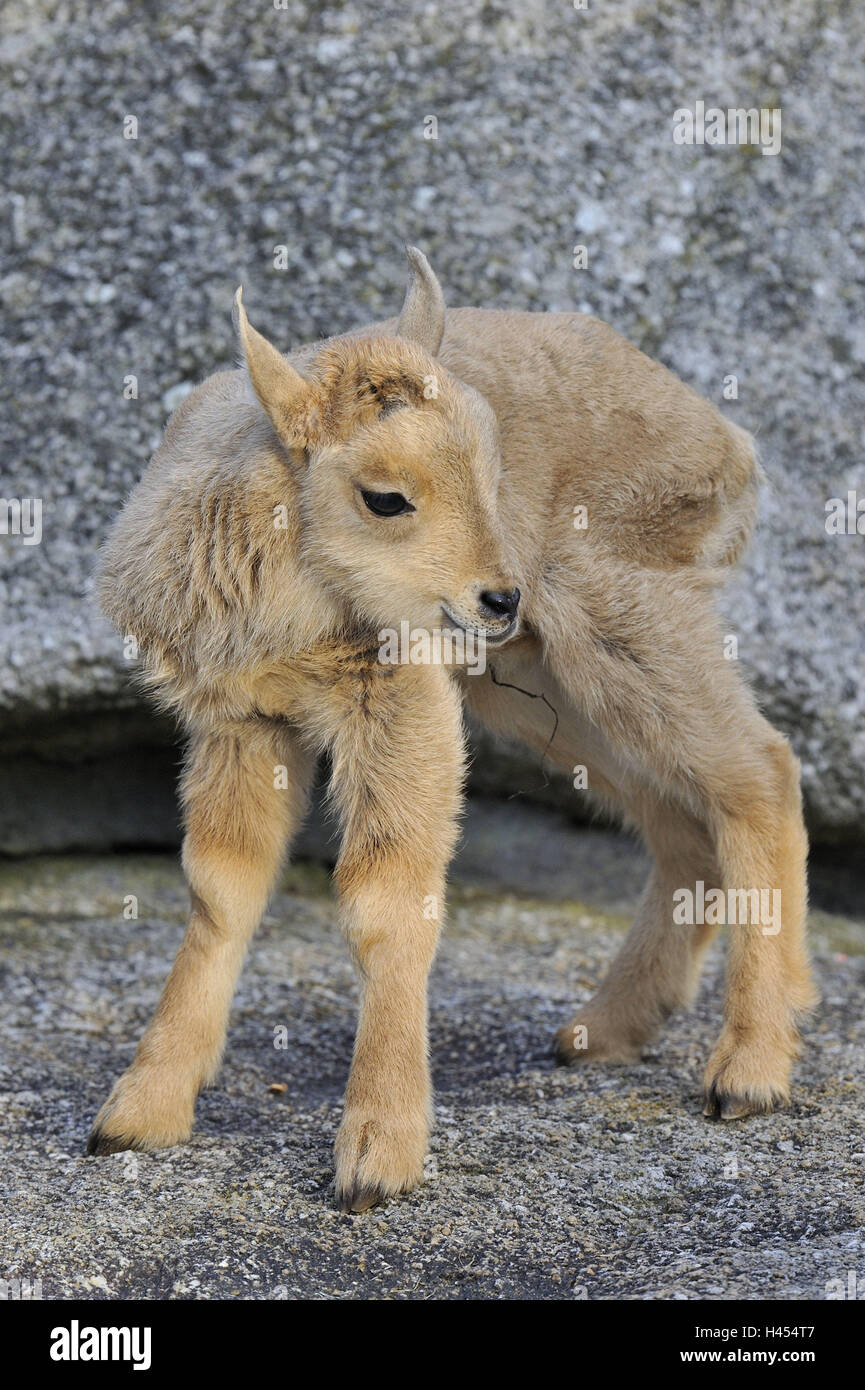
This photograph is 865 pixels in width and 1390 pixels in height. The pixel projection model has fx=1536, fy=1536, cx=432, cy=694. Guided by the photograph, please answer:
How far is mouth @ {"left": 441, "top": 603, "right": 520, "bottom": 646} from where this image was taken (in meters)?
5.34

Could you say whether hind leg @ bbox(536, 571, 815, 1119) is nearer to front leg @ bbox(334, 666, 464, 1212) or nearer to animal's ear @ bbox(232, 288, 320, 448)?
front leg @ bbox(334, 666, 464, 1212)

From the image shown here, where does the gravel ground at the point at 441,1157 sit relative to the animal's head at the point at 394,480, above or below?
below

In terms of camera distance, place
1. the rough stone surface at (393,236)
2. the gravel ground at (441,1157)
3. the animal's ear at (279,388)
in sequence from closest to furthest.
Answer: the gravel ground at (441,1157), the animal's ear at (279,388), the rough stone surface at (393,236)

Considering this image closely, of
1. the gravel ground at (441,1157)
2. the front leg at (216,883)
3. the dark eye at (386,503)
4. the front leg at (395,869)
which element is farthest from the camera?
the front leg at (216,883)

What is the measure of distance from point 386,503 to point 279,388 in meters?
0.53

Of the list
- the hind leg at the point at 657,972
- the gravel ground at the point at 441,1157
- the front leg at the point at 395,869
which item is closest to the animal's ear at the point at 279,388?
the front leg at the point at 395,869

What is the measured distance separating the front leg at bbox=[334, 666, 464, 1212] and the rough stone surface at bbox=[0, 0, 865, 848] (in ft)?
9.72

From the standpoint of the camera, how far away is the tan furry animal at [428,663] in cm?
534

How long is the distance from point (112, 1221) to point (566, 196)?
6098 mm

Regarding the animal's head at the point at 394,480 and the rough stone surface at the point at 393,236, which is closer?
the animal's head at the point at 394,480

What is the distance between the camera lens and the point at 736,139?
9203mm

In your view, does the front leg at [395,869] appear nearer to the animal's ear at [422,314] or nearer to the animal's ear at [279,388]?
the animal's ear at [279,388]

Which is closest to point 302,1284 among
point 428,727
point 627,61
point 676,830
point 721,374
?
point 428,727

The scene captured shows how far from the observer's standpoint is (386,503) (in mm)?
5297
